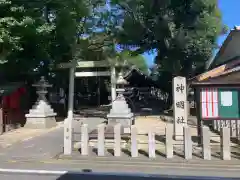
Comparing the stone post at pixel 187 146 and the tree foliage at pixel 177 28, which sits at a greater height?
the tree foliage at pixel 177 28

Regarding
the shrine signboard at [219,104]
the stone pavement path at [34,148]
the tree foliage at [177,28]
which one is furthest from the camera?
the tree foliage at [177,28]

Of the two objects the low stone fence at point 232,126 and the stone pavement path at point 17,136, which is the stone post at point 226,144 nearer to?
the low stone fence at point 232,126

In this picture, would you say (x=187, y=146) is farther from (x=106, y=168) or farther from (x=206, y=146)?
(x=106, y=168)

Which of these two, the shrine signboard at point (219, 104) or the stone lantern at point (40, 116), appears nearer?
the shrine signboard at point (219, 104)

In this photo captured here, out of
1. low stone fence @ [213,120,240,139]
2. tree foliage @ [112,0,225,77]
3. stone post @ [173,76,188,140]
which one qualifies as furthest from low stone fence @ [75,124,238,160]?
tree foliage @ [112,0,225,77]

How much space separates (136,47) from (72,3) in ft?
30.2

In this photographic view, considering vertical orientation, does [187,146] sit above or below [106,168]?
above

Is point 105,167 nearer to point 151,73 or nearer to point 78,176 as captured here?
point 78,176

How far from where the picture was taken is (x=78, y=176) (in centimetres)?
666

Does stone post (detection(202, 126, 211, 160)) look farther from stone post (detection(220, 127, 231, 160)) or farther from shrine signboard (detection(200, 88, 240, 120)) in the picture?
shrine signboard (detection(200, 88, 240, 120))

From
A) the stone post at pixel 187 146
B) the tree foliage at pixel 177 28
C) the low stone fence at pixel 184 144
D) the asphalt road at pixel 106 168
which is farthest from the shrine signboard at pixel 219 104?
the tree foliage at pixel 177 28

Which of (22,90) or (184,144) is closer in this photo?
(184,144)

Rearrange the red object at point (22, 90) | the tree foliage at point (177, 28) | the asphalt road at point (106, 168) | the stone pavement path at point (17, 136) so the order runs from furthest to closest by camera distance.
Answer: the tree foliage at point (177, 28), the red object at point (22, 90), the stone pavement path at point (17, 136), the asphalt road at point (106, 168)

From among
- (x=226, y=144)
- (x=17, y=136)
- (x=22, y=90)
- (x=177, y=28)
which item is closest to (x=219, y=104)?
(x=226, y=144)
